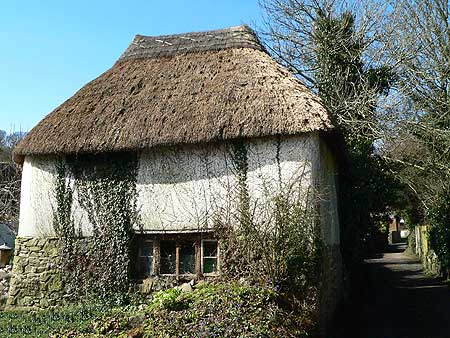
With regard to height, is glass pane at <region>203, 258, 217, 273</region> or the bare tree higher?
the bare tree

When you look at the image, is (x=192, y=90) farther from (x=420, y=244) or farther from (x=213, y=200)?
(x=420, y=244)

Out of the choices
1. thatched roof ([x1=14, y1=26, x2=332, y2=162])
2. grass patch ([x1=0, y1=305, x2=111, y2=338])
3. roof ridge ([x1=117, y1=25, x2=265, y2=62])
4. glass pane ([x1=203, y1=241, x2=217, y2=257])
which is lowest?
grass patch ([x1=0, y1=305, x2=111, y2=338])

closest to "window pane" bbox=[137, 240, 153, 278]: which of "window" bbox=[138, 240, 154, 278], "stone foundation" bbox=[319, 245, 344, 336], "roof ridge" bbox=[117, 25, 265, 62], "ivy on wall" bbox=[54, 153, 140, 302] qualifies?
"window" bbox=[138, 240, 154, 278]

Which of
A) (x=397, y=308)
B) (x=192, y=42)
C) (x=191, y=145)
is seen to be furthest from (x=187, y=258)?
(x=397, y=308)

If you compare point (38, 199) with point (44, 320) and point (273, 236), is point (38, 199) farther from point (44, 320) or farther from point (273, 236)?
point (273, 236)

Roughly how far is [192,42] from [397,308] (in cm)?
888

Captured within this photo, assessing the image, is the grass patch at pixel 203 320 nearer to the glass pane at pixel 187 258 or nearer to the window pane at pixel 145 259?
the glass pane at pixel 187 258

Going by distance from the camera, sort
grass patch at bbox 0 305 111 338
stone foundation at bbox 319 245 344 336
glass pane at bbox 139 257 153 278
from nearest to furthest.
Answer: grass patch at bbox 0 305 111 338 < stone foundation at bbox 319 245 344 336 < glass pane at bbox 139 257 153 278

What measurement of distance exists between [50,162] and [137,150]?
2.24m

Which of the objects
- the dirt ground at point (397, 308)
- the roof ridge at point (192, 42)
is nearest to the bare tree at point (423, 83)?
the dirt ground at point (397, 308)

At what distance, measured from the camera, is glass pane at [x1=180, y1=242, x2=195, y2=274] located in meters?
10.1

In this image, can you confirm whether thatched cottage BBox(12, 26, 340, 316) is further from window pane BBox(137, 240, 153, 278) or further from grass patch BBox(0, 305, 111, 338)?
grass patch BBox(0, 305, 111, 338)

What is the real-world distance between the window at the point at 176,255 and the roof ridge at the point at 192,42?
4985 mm

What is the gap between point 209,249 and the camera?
9984 mm
